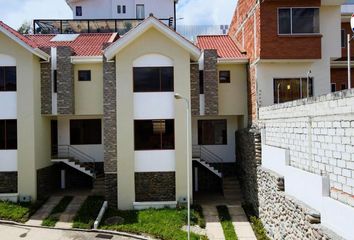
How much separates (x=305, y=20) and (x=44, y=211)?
53.5 ft

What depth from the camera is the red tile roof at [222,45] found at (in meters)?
21.2

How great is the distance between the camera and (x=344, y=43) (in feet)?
73.8

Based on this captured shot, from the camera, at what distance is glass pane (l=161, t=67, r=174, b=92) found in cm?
1881

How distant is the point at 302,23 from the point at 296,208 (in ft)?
34.4

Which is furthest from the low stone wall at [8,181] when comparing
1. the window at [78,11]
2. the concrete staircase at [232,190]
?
the window at [78,11]

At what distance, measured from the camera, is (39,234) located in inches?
632

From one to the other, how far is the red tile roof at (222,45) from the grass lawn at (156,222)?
9.35 m

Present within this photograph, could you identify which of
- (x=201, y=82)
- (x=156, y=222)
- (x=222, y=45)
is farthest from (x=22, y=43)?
(x=222, y=45)

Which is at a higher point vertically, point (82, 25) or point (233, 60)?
point (82, 25)

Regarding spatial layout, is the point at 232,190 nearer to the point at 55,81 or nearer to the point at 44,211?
the point at 44,211

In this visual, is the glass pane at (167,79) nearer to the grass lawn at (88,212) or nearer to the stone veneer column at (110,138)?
the stone veneer column at (110,138)

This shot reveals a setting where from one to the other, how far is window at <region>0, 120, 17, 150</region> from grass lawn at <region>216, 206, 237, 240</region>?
37.2ft

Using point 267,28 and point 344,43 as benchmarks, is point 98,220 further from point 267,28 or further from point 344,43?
point 344,43

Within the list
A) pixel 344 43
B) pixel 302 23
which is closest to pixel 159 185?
pixel 302 23
